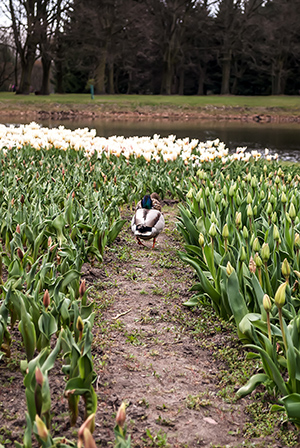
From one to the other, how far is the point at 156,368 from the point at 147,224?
5.97 feet

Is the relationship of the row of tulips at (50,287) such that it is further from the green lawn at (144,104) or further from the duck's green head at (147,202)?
the green lawn at (144,104)

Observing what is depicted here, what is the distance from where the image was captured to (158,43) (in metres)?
41.0

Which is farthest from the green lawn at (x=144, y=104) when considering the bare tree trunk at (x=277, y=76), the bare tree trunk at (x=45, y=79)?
the bare tree trunk at (x=277, y=76)

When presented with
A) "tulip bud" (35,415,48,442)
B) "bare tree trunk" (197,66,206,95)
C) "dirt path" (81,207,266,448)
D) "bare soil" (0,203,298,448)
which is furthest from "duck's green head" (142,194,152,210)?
"bare tree trunk" (197,66,206,95)

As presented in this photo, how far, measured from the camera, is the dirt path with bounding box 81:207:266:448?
7.11 feet

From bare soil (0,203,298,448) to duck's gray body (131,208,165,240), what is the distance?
0.45 metres

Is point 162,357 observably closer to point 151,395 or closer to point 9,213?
point 151,395

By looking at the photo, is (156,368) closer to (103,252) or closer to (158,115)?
(103,252)

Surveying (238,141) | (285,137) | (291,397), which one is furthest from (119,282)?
(285,137)

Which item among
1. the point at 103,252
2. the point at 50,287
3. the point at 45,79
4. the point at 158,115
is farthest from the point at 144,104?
→ the point at 50,287

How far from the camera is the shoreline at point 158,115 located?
86.6 ft

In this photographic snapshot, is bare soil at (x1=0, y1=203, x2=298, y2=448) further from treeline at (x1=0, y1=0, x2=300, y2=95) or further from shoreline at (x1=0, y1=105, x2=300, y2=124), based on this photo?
treeline at (x1=0, y1=0, x2=300, y2=95)

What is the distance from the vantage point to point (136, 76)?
48719mm

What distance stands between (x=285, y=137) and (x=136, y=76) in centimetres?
3284
